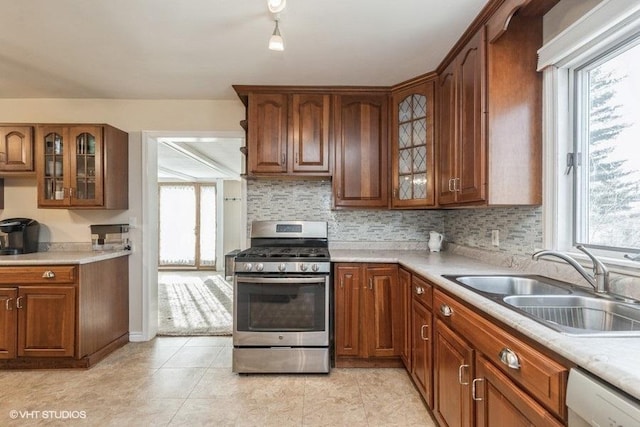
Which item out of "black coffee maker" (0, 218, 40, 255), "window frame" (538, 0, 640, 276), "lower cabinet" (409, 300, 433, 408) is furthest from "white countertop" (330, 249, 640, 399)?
"black coffee maker" (0, 218, 40, 255)

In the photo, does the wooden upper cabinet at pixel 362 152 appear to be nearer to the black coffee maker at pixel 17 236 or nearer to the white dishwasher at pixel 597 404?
the white dishwasher at pixel 597 404

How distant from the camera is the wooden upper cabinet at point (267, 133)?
2.83 meters

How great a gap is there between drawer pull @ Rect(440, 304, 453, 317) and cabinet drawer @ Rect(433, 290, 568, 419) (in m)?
0.02

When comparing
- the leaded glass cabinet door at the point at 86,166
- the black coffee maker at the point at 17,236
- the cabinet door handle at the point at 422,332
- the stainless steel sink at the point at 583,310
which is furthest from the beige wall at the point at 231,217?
the stainless steel sink at the point at 583,310

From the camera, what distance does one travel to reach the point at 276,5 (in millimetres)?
1689

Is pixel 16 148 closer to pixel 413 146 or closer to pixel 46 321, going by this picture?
pixel 46 321

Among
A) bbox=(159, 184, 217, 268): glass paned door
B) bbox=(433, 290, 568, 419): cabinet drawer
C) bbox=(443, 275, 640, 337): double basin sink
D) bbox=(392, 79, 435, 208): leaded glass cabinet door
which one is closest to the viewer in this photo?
bbox=(433, 290, 568, 419): cabinet drawer

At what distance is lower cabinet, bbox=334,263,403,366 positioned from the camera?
2527 mm

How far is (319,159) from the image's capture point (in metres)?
2.86

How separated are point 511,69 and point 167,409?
2.84 metres

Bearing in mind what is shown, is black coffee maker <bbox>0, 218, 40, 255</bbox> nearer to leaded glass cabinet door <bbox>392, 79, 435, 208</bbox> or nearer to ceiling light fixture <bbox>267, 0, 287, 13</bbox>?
ceiling light fixture <bbox>267, 0, 287, 13</bbox>

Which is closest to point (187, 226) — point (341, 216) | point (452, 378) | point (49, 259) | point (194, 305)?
point (194, 305)

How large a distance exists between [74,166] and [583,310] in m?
3.64

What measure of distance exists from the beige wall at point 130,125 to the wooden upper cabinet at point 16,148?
0.99 ft
